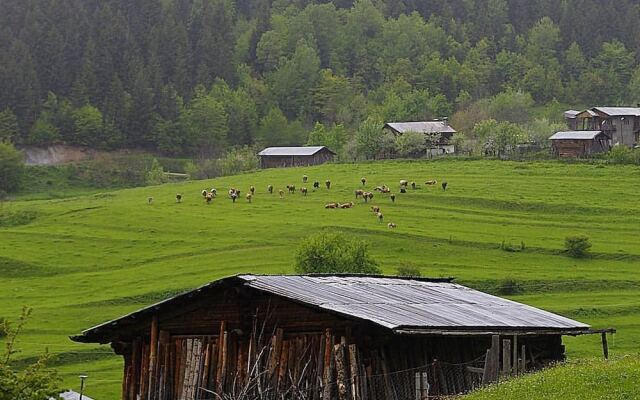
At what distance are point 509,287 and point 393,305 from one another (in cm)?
3879

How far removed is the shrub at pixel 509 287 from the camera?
224ft

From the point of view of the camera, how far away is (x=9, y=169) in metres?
145

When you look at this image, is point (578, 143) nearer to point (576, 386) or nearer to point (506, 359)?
point (506, 359)

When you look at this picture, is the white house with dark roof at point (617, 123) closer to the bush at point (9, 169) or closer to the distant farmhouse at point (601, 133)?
the distant farmhouse at point (601, 133)

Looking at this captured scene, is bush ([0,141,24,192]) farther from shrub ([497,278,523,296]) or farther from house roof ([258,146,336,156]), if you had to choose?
shrub ([497,278,523,296])

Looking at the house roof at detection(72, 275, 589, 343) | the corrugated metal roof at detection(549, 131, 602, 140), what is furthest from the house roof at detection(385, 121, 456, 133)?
the house roof at detection(72, 275, 589, 343)

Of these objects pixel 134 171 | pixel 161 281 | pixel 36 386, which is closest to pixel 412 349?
pixel 36 386

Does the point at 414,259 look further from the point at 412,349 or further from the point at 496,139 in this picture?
the point at 496,139

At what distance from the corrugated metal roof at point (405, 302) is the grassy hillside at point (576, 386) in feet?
9.07

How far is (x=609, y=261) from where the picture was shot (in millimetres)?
76812

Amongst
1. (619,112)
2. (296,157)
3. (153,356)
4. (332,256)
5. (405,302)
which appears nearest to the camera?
(153,356)

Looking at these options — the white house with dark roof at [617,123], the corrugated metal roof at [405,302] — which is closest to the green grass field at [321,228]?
the corrugated metal roof at [405,302]

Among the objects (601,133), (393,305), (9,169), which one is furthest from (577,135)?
(393,305)

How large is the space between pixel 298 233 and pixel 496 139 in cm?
5524
